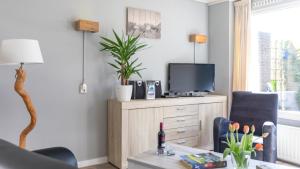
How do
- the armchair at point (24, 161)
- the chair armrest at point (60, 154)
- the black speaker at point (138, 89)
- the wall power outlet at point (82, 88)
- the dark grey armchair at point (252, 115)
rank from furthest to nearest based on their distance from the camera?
the black speaker at point (138, 89) → the wall power outlet at point (82, 88) → the dark grey armchair at point (252, 115) → the chair armrest at point (60, 154) → the armchair at point (24, 161)

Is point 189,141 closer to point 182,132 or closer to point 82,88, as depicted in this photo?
point 182,132

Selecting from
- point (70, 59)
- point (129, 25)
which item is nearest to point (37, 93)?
point (70, 59)

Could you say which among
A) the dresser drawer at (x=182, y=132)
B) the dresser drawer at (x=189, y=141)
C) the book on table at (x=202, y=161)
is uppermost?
the book on table at (x=202, y=161)

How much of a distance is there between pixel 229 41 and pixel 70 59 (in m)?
2.62

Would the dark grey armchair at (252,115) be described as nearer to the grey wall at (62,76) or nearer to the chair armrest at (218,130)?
the chair armrest at (218,130)

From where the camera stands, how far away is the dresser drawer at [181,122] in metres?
3.60

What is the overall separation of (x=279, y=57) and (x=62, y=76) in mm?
3178

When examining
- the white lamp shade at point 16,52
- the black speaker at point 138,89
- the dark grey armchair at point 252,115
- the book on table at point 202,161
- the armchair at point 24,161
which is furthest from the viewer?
the black speaker at point 138,89

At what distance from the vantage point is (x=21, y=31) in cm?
295

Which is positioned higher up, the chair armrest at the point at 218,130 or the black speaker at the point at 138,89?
the black speaker at the point at 138,89

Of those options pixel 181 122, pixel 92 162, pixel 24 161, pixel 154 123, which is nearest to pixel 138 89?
pixel 154 123

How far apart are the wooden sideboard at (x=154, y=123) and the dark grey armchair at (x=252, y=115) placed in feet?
1.59

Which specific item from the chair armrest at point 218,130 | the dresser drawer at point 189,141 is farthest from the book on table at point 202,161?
the dresser drawer at point 189,141

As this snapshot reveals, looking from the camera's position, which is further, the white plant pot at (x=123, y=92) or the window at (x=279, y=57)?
the window at (x=279, y=57)
